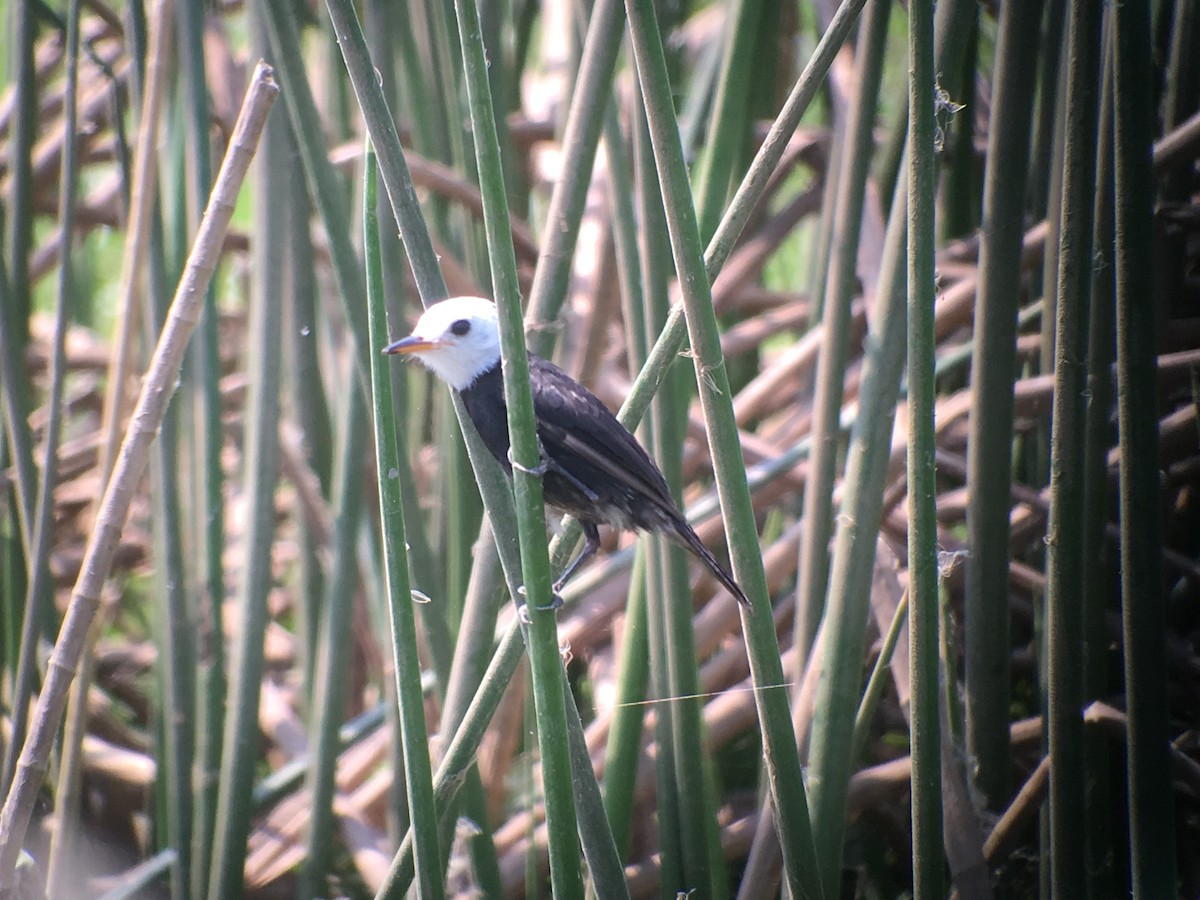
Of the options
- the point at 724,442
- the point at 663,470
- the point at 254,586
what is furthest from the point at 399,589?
the point at 254,586

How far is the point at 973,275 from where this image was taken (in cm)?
256

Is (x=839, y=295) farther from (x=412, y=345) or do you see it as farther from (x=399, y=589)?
(x=399, y=589)

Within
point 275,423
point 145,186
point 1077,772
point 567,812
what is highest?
point 145,186

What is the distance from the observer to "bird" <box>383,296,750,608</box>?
5.59ft

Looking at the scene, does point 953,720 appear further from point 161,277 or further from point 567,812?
point 161,277

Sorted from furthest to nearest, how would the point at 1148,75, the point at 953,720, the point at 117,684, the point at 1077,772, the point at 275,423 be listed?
the point at 117,684 → the point at 275,423 → the point at 953,720 → the point at 1077,772 → the point at 1148,75

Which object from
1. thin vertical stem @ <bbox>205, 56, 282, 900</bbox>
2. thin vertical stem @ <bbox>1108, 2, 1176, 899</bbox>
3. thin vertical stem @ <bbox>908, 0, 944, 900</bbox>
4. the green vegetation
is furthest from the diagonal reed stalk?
thin vertical stem @ <bbox>205, 56, 282, 900</bbox>

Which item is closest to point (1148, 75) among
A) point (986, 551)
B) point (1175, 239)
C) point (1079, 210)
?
point (1079, 210)

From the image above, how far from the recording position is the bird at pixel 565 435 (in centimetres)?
170

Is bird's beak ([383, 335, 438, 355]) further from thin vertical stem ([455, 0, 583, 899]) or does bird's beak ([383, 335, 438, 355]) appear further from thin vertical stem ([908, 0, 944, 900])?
thin vertical stem ([908, 0, 944, 900])

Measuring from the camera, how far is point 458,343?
5.96ft

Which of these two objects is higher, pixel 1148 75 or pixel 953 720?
pixel 1148 75

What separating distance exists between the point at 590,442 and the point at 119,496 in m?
0.79

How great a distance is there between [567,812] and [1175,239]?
1.95 m
